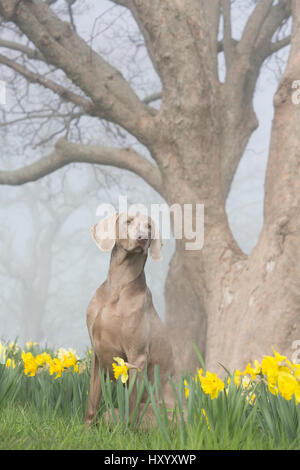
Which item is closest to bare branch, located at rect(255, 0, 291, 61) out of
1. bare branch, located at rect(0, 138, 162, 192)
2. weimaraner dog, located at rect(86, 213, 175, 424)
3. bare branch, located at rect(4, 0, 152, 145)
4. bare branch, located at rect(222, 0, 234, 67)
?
bare branch, located at rect(222, 0, 234, 67)

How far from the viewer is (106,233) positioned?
2939mm

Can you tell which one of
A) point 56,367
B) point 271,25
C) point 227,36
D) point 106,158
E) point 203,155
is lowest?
point 56,367

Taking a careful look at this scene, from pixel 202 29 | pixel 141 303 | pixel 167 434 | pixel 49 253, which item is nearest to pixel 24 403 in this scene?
pixel 141 303

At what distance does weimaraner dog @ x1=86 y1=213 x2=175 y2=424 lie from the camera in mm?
2867

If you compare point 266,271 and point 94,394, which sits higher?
point 266,271

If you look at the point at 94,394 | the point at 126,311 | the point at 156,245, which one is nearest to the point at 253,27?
the point at 156,245

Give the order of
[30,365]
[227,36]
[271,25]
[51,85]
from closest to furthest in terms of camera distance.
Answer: [30,365] < [51,85] < [271,25] < [227,36]

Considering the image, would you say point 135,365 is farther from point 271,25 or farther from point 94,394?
point 271,25

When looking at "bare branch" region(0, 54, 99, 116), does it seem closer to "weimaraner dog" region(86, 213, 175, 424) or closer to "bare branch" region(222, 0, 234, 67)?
"bare branch" region(222, 0, 234, 67)

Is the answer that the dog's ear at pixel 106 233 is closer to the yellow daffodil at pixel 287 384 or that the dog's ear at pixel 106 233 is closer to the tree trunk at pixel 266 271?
the yellow daffodil at pixel 287 384

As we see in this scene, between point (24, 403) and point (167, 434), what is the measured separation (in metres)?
1.59

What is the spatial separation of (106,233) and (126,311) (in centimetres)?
47

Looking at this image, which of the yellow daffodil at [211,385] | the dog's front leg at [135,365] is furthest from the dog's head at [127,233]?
the yellow daffodil at [211,385]

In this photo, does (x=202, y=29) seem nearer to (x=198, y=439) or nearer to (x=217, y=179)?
(x=217, y=179)
